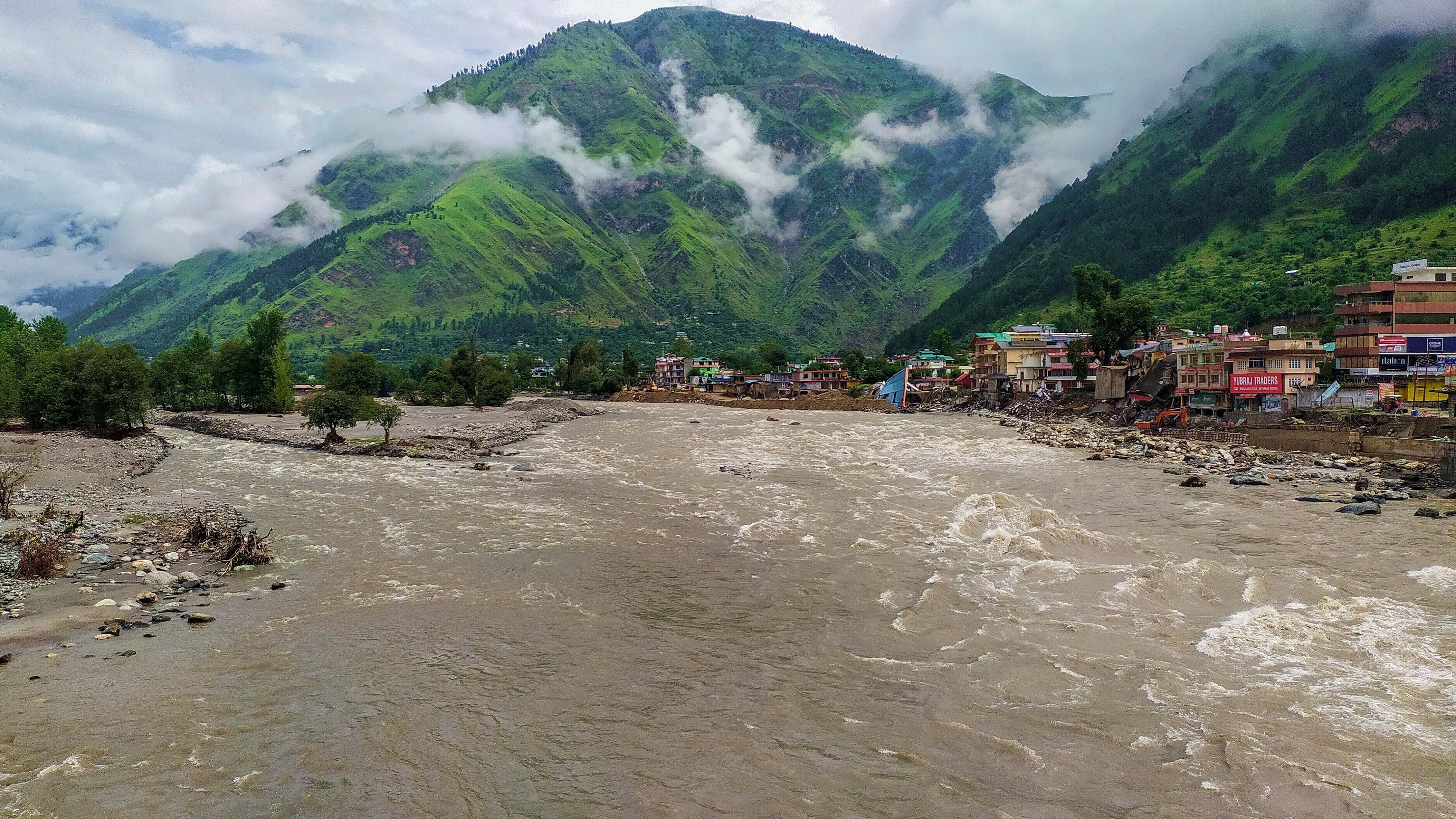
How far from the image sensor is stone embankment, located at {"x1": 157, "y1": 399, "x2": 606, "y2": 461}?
51.2 m

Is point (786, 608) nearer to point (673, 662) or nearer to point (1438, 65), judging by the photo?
point (673, 662)

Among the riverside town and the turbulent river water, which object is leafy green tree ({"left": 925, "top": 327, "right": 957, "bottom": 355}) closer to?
the riverside town

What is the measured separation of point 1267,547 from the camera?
23.5 meters

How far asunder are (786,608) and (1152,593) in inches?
378

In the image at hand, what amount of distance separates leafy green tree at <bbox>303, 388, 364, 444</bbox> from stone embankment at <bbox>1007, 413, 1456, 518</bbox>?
173 ft

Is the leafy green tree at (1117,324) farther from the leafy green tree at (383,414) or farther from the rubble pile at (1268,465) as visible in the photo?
the leafy green tree at (383,414)

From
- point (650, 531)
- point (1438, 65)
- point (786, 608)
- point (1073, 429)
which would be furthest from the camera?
point (1438, 65)

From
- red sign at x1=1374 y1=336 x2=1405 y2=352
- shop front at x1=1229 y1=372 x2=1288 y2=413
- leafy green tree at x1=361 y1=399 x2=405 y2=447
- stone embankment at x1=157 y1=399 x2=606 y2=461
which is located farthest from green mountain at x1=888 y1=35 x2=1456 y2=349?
leafy green tree at x1=361 y1=399 x2=405 y2=447

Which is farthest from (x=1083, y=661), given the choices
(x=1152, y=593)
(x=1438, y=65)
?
(x=1438, y=65)

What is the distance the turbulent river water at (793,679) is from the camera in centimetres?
1043

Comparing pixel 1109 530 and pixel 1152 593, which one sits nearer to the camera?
pixel 1152 593

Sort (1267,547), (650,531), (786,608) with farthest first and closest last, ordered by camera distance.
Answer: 1. (650,531)
2. (1267,547)
3. (786,608)

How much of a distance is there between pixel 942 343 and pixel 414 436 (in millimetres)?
120084

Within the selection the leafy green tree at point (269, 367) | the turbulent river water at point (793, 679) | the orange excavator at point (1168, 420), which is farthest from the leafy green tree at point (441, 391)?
the orange excavator at point (1168, 420)
